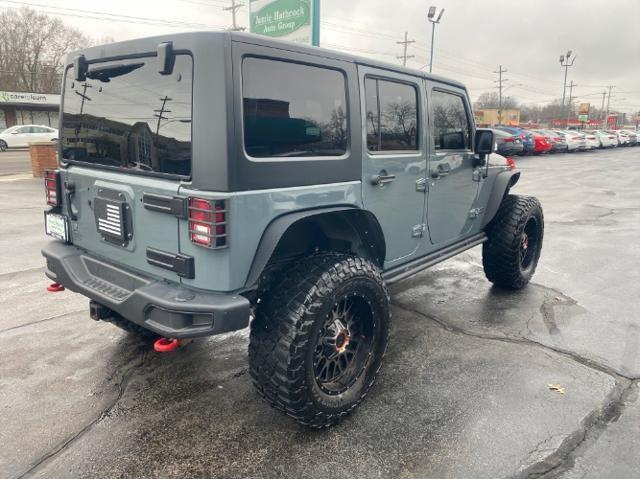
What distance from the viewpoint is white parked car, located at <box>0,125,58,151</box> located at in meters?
26.5

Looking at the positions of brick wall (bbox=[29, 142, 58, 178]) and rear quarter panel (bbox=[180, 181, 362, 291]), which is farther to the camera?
brick wall (bbox=[29, 142, 58, 178])

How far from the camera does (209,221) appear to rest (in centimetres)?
224

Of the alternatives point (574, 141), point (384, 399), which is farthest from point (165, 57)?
point (574, 141)

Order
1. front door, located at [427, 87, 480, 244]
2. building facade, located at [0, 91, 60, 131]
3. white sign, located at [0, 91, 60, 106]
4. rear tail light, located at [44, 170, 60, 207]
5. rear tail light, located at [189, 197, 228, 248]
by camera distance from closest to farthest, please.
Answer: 1. rear tail light, located at [189, 197, 228, 248]
2. rear tail light, located at [44, 170, 60, 207]
3. front door, located at [427, 87, 480, 244]
4. white sign, located at [0, 91, 60, 106]
5. building facade, located at [0, 91, 60, 131]

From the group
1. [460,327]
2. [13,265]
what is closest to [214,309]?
[460,327]

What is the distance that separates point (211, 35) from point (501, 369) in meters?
2.90

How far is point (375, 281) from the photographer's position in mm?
2893

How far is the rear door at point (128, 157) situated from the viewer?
7.82ft

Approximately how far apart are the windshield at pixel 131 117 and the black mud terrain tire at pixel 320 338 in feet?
2.80

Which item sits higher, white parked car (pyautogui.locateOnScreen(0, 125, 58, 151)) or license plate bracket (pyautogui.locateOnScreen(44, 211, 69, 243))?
white parked car (pyautogui.locateOnScreen(0, 125, 58, 151))

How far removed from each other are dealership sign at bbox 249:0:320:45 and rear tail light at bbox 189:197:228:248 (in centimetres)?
728

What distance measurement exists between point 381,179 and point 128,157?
5.09ft

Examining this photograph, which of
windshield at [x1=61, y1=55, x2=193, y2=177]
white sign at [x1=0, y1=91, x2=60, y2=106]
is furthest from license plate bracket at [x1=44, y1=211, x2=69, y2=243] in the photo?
white sign at [x1=0, y1=91, x2=60, y2=106]

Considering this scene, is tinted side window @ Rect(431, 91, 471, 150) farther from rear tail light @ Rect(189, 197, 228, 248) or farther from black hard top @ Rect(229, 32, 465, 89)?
rear tail light @ Rect(189, 197, 228, 248)
